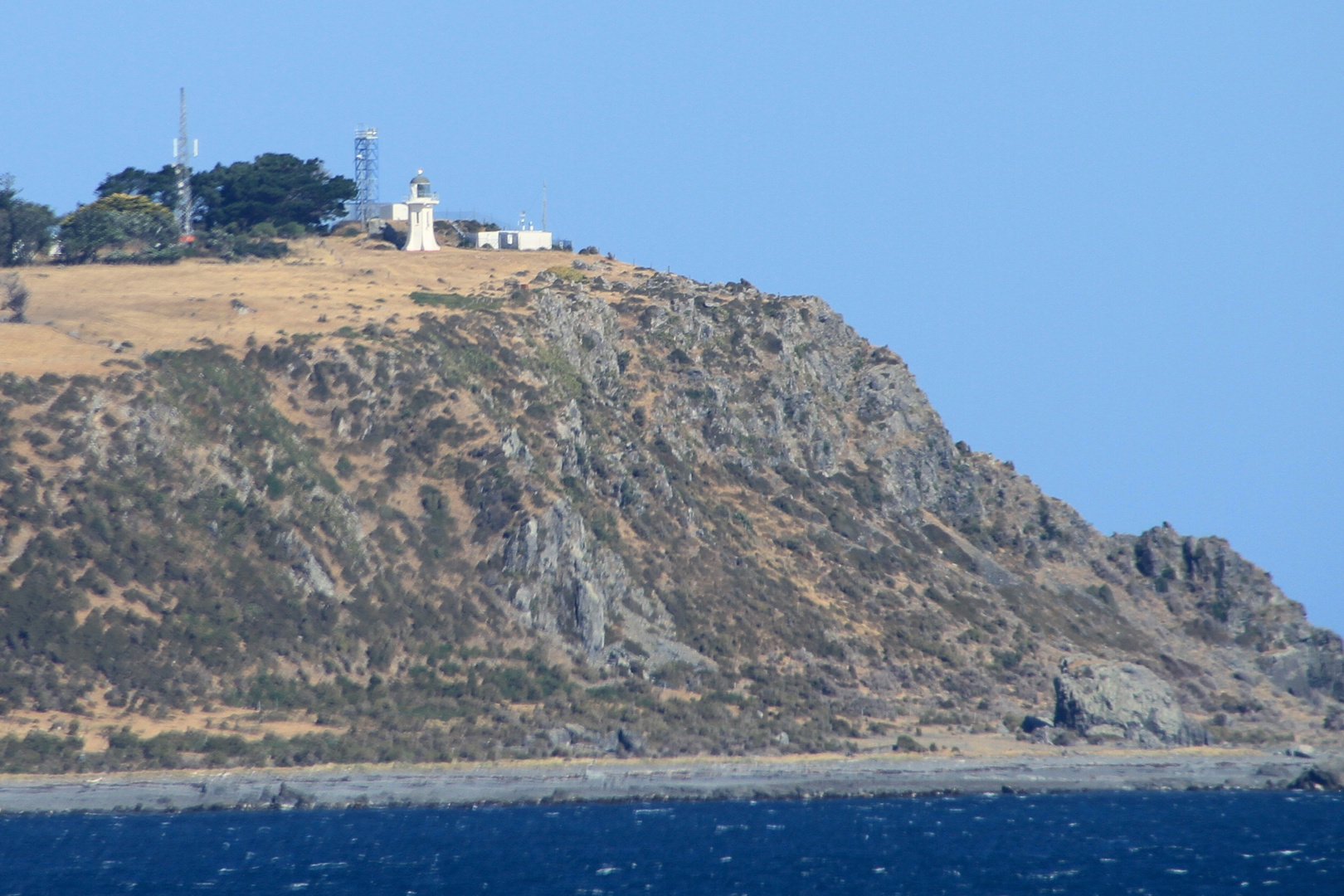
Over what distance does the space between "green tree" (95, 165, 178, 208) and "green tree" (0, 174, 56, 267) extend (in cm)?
Result: 972

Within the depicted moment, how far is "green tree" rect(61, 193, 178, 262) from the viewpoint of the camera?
118m

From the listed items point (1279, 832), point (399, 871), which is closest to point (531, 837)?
point (399, 871)

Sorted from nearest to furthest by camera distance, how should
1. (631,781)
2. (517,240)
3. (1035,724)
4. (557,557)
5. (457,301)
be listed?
(631,781), (557,557), (1035,724), (457,301), (517,240)

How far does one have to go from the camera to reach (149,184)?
128 meters

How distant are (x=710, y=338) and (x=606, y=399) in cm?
1020

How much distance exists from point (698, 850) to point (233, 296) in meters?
50.8

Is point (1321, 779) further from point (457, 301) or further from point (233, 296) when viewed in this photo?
point (233, 296)

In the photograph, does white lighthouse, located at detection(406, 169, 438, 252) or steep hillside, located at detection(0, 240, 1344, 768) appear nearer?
steep hillside, located at detection(0, 240, 1344, 768)

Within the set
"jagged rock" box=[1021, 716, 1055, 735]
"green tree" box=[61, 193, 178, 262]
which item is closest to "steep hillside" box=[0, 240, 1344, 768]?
"jagged rock" box=[1021, 716, 1055, 735]

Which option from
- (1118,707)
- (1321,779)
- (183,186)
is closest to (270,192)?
(183,186)

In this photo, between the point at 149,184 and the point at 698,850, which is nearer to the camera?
the point at 698,850

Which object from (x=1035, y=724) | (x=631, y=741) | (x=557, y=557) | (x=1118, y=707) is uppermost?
(x=557, y=557)

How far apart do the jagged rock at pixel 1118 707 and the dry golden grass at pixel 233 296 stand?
135 feet

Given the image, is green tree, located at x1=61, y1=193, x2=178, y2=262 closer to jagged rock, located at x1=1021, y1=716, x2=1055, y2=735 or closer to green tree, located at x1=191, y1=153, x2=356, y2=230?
green tree, located at x1=191, y1=153, x2=356, y2=230
